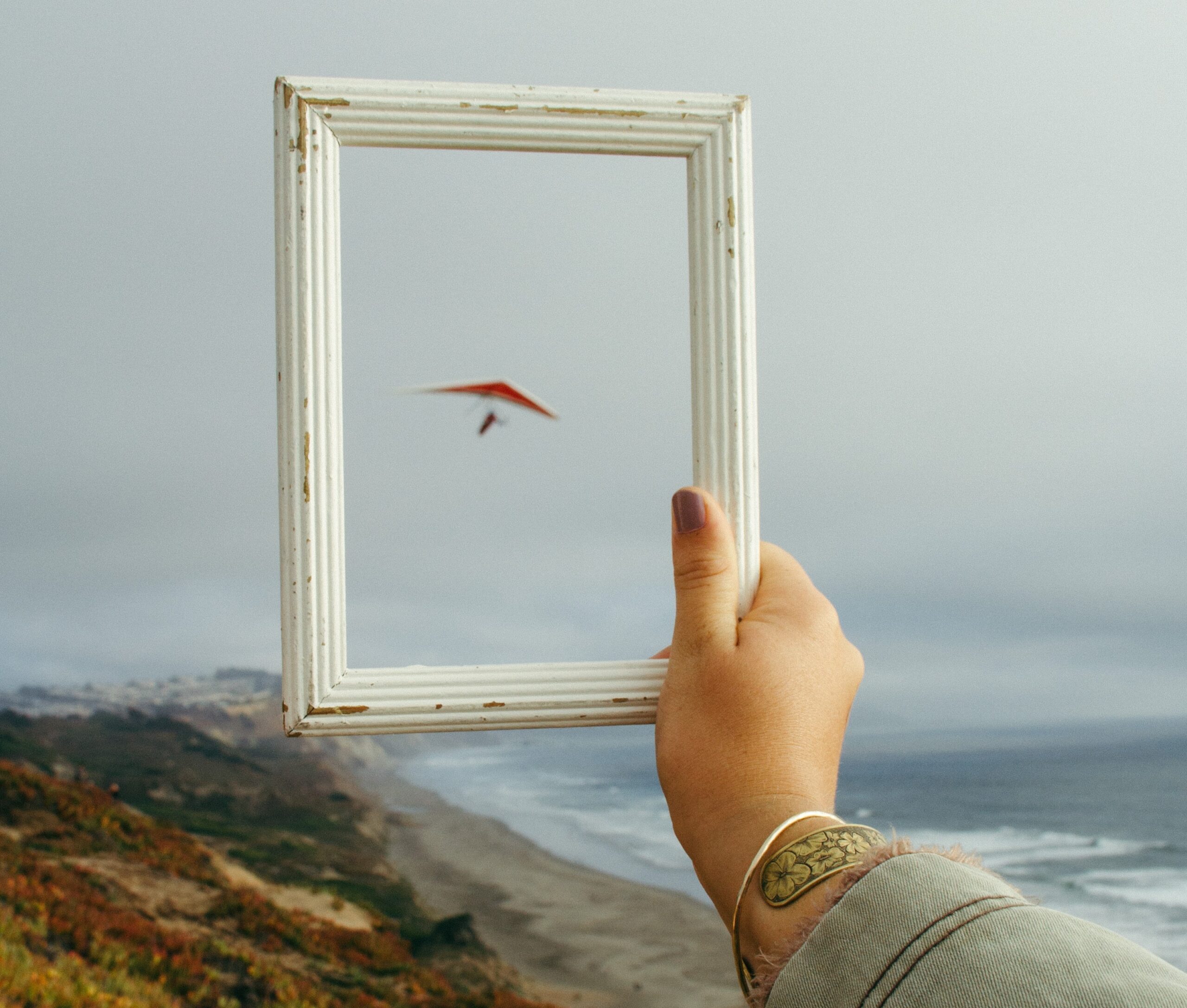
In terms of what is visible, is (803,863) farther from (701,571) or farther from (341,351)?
(341,351)

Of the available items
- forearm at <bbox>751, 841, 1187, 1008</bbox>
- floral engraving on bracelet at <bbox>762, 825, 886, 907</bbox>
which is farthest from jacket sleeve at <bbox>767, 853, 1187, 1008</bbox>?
floral engraving on bracelet at <bbox>762, 825, 886, 907</bbox>

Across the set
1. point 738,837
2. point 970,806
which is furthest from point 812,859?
point 970,806

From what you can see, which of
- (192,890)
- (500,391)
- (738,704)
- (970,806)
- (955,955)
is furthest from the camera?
(970,806)

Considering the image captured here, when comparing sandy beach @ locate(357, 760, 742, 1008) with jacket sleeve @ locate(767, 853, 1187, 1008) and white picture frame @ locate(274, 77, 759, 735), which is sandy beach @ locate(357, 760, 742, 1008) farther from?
jacket sleeve @ locate(767, 853, 1187, 1008)

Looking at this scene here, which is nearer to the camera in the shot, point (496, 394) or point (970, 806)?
point (496, 394)

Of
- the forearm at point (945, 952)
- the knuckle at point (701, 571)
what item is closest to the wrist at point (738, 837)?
the forearm at point (945, 952)
